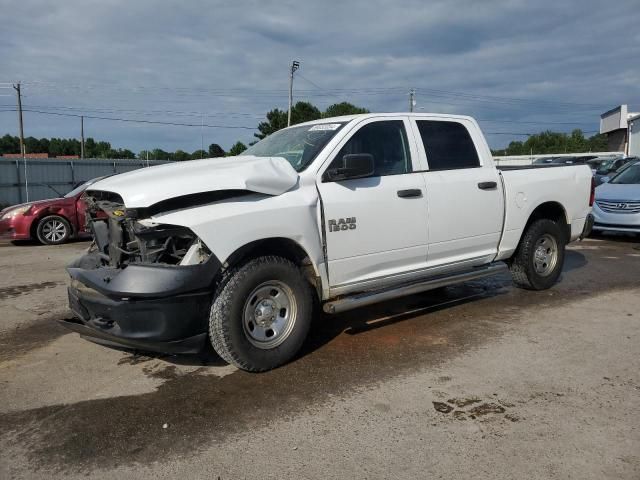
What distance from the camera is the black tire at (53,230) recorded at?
1158cm

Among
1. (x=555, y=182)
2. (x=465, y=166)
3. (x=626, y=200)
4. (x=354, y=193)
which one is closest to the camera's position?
(x=354, y=193)

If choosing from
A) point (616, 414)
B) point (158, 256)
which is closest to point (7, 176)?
point (158, 256)

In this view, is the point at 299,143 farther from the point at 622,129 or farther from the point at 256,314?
the point at 622,129

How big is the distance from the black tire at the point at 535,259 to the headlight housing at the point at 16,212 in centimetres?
998

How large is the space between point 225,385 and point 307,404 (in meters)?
0.69

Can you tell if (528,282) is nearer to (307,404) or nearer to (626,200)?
(307,404)

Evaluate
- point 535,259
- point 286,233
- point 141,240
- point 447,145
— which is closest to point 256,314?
point 286,233

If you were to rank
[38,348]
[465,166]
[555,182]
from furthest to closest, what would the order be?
[555,182] < [465,166] < [38,348]

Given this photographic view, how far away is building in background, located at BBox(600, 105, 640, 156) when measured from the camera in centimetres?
3903

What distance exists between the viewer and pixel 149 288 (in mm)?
3578

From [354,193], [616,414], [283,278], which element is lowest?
[616,414]

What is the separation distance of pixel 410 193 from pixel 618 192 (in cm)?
782

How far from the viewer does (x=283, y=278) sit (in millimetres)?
4086

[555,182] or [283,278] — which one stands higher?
[555,182]
